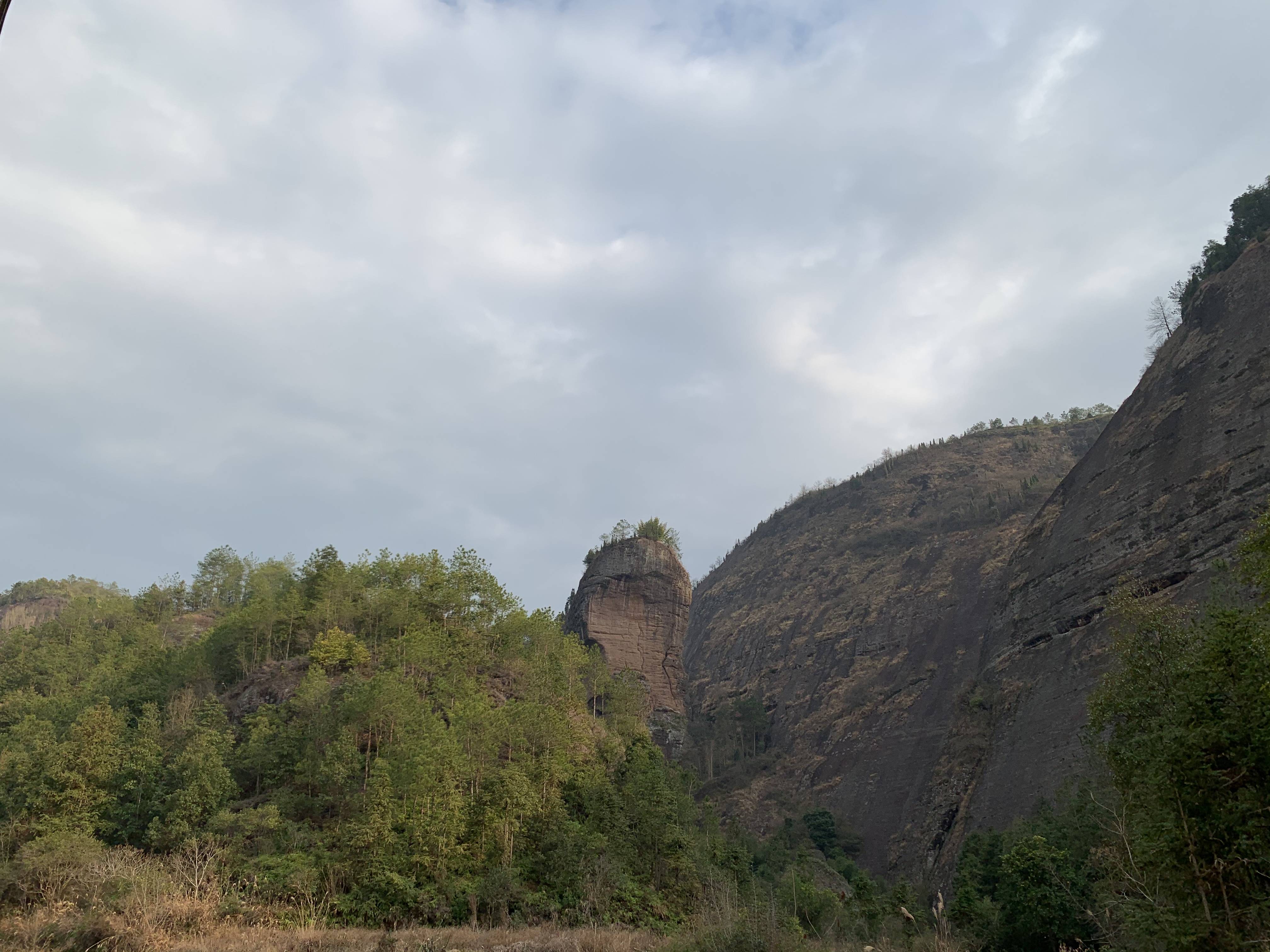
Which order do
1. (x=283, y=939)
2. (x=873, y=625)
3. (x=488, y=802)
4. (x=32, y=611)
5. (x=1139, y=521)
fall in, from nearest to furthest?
(x=283, y=939) → (x=488, y=802) → (x=1139, y=521) → (x=873, y=625) → (x=32, y=611)

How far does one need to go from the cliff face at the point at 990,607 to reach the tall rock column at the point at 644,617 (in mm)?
10917

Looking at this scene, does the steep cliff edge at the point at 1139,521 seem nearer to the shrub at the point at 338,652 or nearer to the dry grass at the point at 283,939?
the dry grass at the point at 283,939

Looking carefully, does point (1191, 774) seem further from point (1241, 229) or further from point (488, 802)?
point (1241, 229)

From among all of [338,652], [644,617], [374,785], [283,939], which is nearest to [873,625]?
[644,617]

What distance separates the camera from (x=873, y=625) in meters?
77.2

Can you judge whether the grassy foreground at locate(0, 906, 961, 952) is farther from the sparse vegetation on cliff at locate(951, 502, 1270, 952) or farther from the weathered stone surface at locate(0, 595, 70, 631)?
the weathered stone surface at locate(0, 595, 70, 631)

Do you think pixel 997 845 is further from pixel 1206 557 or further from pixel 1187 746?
pixel 1187 746

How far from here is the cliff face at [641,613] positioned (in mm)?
59844

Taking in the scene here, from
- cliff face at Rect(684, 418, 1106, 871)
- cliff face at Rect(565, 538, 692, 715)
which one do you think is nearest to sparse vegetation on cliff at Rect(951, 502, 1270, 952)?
cliff face at Rect(684, 418, 1106, 871)

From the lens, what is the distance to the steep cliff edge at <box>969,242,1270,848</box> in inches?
1443

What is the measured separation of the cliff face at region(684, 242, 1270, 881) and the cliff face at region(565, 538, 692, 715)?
40.6 ft

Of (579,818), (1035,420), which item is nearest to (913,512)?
(1035,420)

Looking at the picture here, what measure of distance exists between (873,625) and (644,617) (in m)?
28.1

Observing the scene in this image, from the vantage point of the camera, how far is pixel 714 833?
3609 centimetres
